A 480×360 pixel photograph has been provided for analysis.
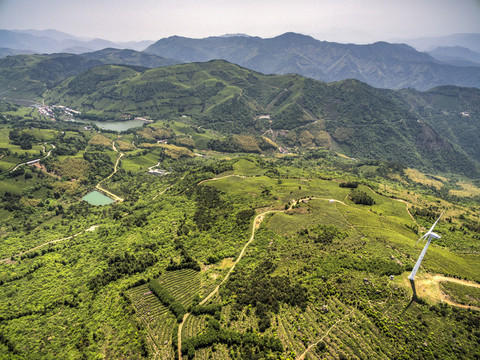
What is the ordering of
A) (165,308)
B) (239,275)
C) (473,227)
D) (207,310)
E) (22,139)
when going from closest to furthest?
(207,310) < (165,308) < (239,275) < (473,227) < (22,139)

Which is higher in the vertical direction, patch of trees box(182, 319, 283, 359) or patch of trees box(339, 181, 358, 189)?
patch of trees box(339, 181, 358, 189)

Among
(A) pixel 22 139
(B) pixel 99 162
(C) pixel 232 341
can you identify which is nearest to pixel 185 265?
(C) pixel 232 341

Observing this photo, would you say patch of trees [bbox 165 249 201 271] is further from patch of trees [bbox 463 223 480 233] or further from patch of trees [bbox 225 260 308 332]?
patch of trees [bbox 463 223 480 233]

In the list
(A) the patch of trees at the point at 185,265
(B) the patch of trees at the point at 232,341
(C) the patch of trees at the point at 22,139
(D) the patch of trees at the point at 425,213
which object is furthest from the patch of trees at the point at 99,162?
(D) the patch of trees at the point at 425,213

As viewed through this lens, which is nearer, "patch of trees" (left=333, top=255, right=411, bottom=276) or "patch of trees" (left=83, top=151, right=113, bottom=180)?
"patch of trees" (left=333, top=255, right=411, bottom=276)

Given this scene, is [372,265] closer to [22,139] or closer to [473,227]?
[473,227]

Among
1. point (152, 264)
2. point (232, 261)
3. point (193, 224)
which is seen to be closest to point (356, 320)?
point (232, 261)

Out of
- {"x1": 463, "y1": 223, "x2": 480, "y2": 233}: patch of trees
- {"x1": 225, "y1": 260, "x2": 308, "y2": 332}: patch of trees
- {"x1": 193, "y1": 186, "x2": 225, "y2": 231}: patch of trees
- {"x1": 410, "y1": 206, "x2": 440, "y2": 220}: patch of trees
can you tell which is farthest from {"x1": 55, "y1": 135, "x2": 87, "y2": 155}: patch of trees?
{"x1": 463, "y1": 223, "x2": 480, "y2": 233}: patch of trees

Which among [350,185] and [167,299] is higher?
[350,185]
